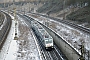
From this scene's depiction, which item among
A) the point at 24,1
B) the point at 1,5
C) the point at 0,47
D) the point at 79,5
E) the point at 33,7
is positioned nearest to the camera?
the point at 0,47

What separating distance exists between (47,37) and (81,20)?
80.0 ft

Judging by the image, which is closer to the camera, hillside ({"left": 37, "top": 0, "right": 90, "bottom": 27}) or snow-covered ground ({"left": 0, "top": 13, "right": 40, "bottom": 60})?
snow-covered ground ({"left": 0, "top": 13, "right": 40, "bottom": 60})

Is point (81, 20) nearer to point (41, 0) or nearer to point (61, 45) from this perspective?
point (61, 45)

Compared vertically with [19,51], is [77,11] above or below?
above

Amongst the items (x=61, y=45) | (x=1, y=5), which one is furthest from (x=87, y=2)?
(x=1, y=5)

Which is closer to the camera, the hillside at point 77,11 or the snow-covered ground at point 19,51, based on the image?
the snow-covered ground at point 19,51

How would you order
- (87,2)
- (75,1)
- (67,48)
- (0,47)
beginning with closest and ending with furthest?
(67,48) → (0,47) → (87,2) → (75,1)

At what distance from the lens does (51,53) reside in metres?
29.8

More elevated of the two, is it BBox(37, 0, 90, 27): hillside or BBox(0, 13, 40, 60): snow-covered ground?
BBox(37, 0, 90, 27): hillside

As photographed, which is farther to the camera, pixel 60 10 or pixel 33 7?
pixel 33 7

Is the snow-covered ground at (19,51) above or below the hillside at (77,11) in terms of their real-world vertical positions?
below

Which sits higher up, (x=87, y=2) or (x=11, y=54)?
(x=87, y=2)

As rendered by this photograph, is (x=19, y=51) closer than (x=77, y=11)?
Yes

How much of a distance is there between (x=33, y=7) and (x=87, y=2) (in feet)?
206
